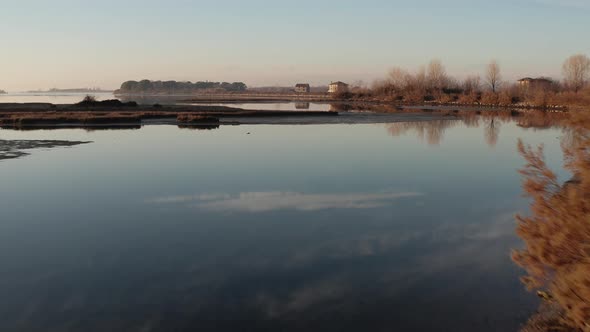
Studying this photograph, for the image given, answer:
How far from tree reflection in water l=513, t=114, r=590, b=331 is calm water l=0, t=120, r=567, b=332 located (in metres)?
1.97

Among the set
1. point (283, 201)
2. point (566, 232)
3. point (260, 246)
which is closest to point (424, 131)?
point (283, 201)

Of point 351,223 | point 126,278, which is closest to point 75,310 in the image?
point 126,278

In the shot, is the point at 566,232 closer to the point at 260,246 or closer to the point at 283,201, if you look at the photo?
the point at 260,246

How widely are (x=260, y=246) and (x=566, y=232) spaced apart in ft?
25.4

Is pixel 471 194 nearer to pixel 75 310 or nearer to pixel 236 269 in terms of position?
pixel 236 269

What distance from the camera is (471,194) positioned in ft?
61.5

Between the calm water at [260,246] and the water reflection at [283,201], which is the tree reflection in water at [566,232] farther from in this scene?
the water reflection at [283,201]

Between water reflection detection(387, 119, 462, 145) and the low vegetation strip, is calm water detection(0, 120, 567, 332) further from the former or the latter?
water reflection detection(387, 119, 462, 145)

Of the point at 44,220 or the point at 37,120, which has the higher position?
the point at 37,120

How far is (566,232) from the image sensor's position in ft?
21.2

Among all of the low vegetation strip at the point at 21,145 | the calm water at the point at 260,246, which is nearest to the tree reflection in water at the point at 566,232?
the calm water at the point at 260,246

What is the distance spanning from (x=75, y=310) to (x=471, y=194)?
14.9 m

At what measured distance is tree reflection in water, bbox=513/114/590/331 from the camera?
5953 mm

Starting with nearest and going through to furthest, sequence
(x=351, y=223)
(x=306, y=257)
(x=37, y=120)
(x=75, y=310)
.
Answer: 1. (x=75, y=310)
2. (x=306, y=257)
3. (x=351, y=223)
4. (x=37, y=120)
